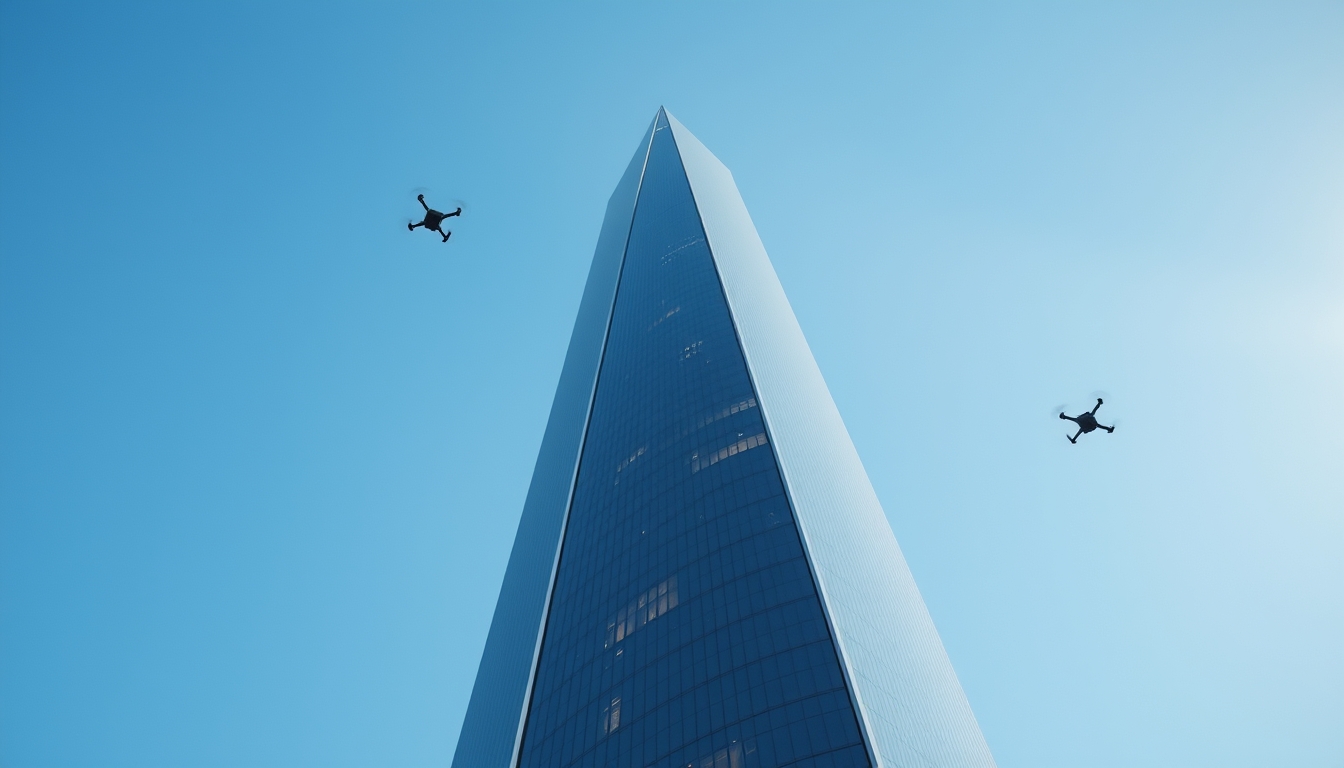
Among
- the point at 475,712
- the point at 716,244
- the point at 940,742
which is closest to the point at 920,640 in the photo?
the point at 940,742

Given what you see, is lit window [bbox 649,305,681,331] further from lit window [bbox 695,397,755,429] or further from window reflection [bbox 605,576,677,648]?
window reflection [bbox 605,576,677,648]

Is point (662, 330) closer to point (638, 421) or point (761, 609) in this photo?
point (638, 421)

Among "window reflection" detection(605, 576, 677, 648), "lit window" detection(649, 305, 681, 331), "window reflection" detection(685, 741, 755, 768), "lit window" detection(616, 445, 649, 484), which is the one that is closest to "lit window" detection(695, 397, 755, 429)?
"lit window" detection(616, 445, 649, 484)

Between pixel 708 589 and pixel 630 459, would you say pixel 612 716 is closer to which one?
pixel 708 589

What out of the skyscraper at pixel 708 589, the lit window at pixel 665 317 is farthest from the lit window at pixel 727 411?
the lit window at pixel 665 317

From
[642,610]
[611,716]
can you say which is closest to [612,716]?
[611,716]

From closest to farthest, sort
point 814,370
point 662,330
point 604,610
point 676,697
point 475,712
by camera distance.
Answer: point 676,697 → point 604,610 → point 475,712 → point 662,330 → point 814,370
